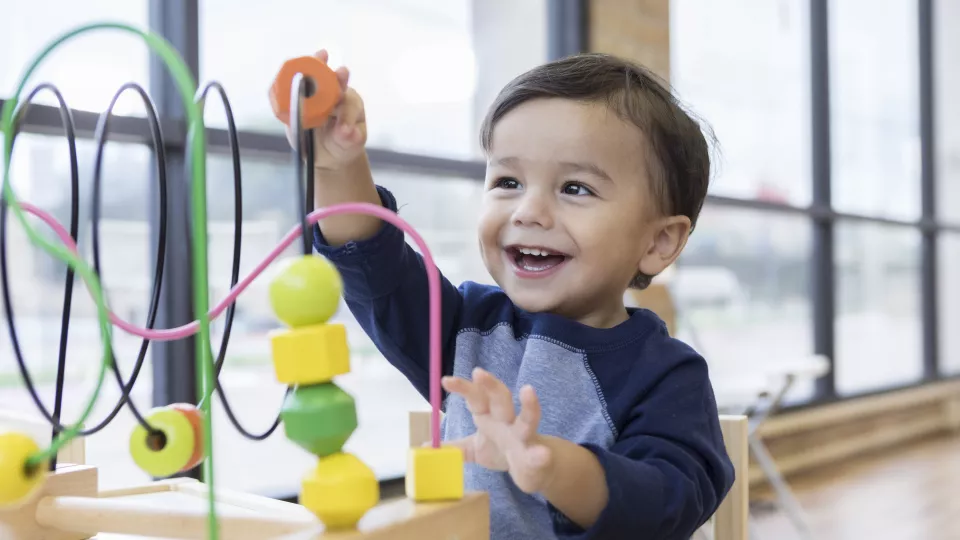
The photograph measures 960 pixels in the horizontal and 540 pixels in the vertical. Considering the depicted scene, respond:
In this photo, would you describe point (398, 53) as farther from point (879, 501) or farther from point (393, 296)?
point (879, 501)

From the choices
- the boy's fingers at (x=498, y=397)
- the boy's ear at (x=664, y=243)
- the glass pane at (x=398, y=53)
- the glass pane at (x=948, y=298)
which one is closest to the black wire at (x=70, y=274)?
the boy's fingers at (x=498, y=397)

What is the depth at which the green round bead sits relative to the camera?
49 cm

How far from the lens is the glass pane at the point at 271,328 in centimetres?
184

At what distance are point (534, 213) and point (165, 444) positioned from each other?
0.43 metres

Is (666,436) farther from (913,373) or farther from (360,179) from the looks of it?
(913,373)

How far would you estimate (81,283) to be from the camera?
155cm

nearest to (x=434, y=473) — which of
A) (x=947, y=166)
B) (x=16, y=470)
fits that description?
(x=16, y=470)

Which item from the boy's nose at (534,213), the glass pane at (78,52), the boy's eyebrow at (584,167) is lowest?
the boy's nose at (534,213)

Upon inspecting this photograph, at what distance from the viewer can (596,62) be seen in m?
0.98

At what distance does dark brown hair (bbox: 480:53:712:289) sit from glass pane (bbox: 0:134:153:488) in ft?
3.05

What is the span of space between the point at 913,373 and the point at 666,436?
4.73 metres

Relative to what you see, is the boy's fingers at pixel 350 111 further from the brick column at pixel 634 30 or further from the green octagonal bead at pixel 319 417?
the brick column at pixel 634 30

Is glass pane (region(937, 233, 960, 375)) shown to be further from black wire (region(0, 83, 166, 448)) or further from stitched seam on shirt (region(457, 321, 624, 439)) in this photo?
black wire (region(0, 83, 166, 448))

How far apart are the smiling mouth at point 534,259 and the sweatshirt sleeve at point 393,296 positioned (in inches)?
3.5
